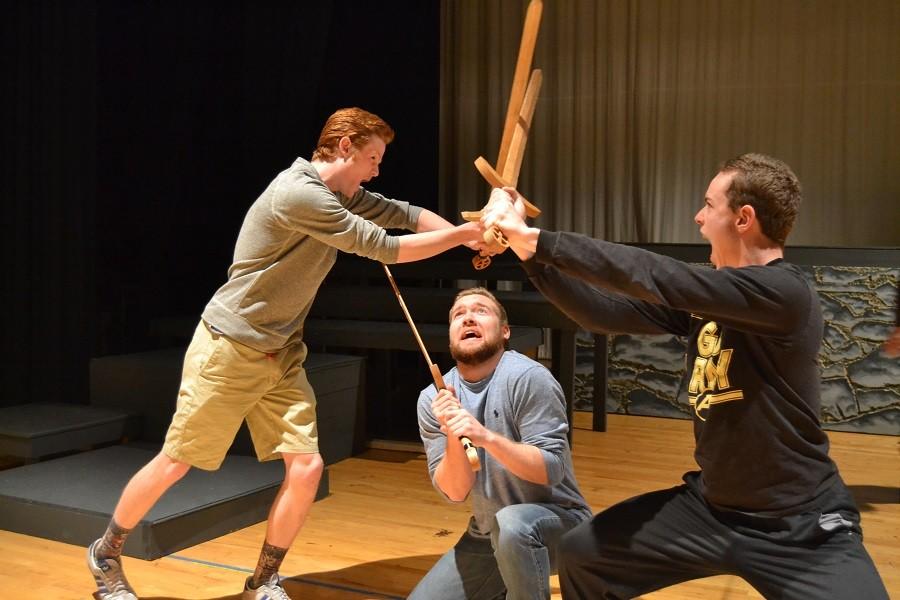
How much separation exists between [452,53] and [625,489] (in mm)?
4260

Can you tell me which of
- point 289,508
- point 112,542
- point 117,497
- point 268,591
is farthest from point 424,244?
point 117,497

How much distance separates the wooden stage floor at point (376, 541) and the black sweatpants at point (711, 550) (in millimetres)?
1066

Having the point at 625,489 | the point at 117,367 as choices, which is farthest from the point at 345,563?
the point at 117,367

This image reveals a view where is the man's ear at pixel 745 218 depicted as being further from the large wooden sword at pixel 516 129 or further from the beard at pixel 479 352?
the beard at pixel 479 352

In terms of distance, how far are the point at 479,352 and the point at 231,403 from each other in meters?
0.71

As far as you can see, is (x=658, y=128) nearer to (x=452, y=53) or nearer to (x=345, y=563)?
(x=452, y=53)

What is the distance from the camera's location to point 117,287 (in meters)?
5.30

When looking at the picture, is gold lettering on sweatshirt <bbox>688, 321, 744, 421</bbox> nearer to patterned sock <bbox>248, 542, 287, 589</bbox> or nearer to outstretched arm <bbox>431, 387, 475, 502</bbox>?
outstretched arm <bbox>431, 387, 475, 502</bbox>

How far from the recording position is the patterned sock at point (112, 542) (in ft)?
8.79

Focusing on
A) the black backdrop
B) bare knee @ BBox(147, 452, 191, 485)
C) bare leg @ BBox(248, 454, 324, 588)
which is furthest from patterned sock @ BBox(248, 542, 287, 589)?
the black backdrop

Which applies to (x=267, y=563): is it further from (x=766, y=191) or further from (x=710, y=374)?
(x=766, y=191)

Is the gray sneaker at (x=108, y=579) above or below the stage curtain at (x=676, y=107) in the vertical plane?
below

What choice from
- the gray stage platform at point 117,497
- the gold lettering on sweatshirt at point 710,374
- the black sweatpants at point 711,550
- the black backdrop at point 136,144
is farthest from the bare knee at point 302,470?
the black backdrop at point 136,144

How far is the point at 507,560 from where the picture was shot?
7.14 ft
